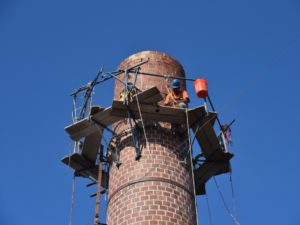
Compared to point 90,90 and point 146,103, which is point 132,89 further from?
point 90,90

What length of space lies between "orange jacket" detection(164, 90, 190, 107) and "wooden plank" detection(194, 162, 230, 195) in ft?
6.18

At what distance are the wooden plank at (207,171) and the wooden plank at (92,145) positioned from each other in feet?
9.40

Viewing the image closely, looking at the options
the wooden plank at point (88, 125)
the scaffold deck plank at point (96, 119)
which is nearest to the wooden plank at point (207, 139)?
the scaffold deck plank at point (96, 119)

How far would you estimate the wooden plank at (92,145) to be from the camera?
16078mm

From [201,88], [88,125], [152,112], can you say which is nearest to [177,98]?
[201,88]

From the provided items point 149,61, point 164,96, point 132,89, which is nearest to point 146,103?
point 132,89

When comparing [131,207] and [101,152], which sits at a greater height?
[101,152]

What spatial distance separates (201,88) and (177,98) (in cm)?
82

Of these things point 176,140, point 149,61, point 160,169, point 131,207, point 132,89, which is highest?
point 149,61

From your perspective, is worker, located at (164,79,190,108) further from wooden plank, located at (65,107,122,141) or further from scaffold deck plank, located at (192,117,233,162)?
wooden plank, located at (65,107,122,141)

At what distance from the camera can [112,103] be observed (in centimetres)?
1526

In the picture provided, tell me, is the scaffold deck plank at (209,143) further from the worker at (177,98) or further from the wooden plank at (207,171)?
the worker at (177,98)

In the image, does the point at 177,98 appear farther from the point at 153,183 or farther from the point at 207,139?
the point at 153,183

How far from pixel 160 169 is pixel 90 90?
3520mm
